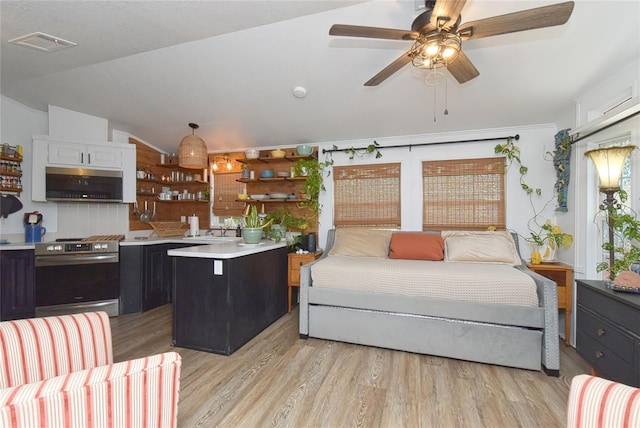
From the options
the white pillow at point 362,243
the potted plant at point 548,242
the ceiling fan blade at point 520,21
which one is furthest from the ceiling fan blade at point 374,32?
the potted plant at point 548,242

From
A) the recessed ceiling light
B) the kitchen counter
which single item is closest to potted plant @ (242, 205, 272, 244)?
the recessed ceiling light

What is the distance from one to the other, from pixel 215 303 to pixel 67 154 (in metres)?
2.89

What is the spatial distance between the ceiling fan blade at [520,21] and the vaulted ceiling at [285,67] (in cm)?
50

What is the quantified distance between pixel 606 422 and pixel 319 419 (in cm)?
133

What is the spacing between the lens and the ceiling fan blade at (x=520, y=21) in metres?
1.33

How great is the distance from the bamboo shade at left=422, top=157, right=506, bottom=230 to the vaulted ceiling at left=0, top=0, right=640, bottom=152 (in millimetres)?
474

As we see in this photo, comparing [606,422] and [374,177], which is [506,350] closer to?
[606,422]

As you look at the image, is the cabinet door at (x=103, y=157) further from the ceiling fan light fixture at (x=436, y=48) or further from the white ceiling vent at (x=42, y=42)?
the ceiling fan light fixture at (x=436, y=48)

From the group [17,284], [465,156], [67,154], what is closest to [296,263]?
[465,156]

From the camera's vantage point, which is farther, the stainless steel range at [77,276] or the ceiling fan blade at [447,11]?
the stainless steel range at [77,276]

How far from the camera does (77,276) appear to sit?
322cm

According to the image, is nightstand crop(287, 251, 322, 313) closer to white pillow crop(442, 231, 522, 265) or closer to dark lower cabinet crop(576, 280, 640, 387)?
white pillow crop(442, 231, 522, 265)

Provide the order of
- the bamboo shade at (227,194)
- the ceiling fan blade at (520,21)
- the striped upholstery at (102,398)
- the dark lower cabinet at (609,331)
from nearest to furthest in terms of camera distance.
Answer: the striped upholstery at (102,398)
the ceiling fan blade at (520,21)
the dark lower cabinet at (609,331)
the bamboo shade at (227,194)

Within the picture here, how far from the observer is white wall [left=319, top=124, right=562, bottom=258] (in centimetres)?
315
